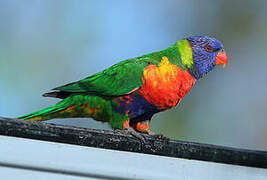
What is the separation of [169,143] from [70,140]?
1.58 feet

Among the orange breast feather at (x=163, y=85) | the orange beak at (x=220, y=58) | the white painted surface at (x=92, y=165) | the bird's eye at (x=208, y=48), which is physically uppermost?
the bird's eye at (x=208, y=48)

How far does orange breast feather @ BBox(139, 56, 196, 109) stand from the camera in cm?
291

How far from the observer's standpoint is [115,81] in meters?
3.12

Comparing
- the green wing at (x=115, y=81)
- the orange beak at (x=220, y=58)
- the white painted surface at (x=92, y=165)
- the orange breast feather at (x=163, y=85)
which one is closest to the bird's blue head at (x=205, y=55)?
the orange beak at (x=220, y=58)

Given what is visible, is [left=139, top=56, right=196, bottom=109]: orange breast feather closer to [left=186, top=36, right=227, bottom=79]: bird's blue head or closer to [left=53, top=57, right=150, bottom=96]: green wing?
[left=53, top=57, right=150, bottom=96]: green wing

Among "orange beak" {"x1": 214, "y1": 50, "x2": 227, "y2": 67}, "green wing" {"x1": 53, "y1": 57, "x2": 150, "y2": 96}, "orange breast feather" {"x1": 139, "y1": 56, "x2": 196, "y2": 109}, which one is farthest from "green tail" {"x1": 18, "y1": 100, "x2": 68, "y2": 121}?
"orange beak" {"x1": 214, "y1": 50, "x2": 227, "y2": 67}

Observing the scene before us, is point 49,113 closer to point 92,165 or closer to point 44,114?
point 44,114

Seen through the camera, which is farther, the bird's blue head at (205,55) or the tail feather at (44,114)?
the bird's blue head at (205,55)

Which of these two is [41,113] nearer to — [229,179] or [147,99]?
[147,99]

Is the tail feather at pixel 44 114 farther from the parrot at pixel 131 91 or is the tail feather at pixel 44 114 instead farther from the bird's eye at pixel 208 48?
the bird's eye at pixel 208 48

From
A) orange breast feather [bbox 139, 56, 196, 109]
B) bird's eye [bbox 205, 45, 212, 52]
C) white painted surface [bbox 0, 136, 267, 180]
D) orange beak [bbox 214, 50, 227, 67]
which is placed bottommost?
white painted surface [bbox 0, 136, 267, 180]

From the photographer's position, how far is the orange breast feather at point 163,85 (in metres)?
2.91

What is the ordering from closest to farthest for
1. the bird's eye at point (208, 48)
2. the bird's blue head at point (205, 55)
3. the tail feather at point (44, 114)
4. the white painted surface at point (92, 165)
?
the white painted surface at point (92, 165)
the tail feather at point (44, 114)
the bird's blue head at point (205, 55)
the bird's eye at point (208, 48)

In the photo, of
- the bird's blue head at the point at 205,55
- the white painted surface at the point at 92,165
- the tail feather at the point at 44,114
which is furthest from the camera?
the bird's blue head at the point at 205,55
